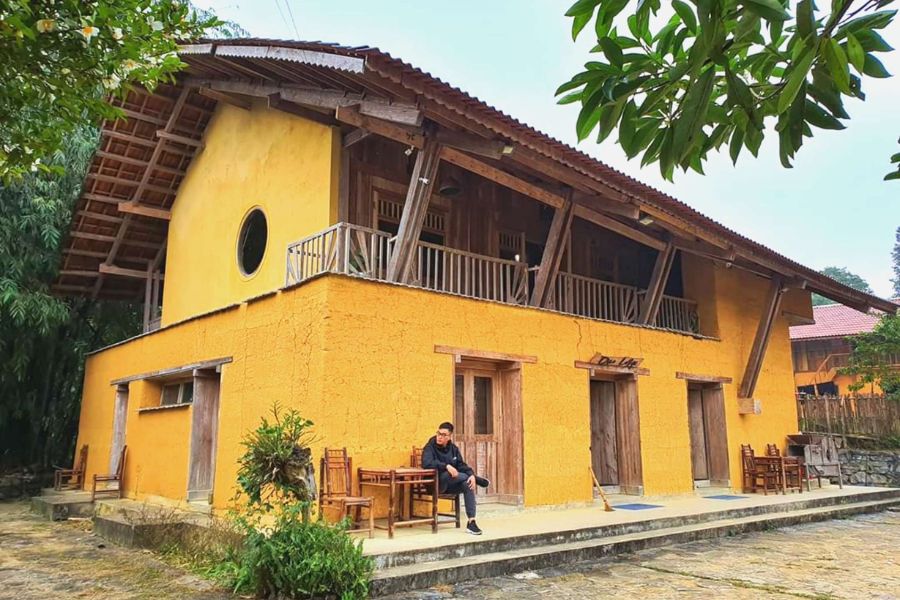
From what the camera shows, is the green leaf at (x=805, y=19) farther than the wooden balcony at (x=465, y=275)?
No

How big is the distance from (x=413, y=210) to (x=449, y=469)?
Result: 2.76m

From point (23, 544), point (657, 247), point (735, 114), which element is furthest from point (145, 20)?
point (657, 247)

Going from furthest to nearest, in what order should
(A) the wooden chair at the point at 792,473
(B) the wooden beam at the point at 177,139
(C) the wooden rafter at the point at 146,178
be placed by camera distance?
(A) the wooden chair at the point at 792,473
(B) the wooden beam at the point at 177,139
(C) the wooden rafter at the point at 146,178

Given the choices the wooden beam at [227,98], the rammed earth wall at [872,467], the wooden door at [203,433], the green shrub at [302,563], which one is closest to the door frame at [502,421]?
the green shrub at [302,563]

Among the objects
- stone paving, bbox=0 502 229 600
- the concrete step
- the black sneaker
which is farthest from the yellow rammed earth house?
stone paving, bbox=0 502 229 600

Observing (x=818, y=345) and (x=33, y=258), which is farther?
(x=818, y=345)

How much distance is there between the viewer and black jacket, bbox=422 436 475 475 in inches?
262

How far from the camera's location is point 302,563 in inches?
192

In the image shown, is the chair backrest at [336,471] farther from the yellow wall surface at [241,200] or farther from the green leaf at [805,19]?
the green leaf at [805,19]

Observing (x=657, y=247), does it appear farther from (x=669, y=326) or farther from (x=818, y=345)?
(x=818, y=345)

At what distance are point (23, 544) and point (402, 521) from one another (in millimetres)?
4709

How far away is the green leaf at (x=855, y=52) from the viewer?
4.75 feet

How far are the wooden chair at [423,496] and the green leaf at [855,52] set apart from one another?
586 centimetres

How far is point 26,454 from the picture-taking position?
13844 mm
